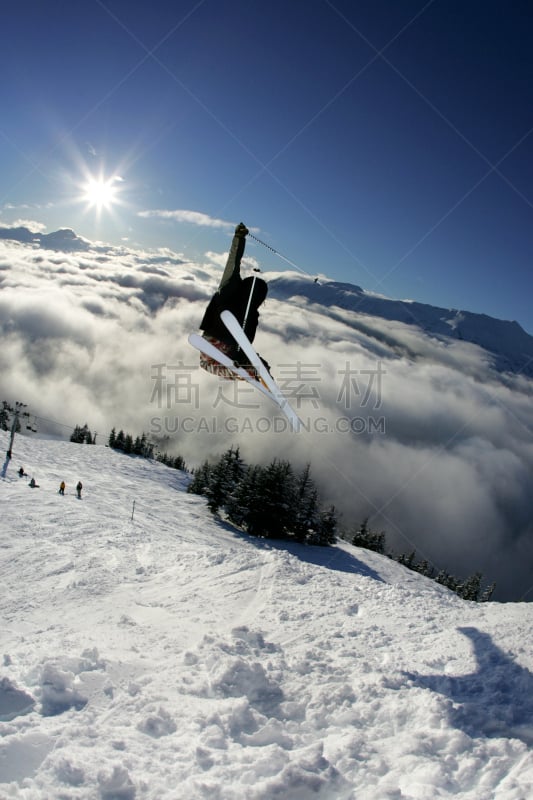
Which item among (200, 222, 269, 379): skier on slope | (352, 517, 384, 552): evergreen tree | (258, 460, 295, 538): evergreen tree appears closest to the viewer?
(200, 222, 269, 379): skier on slope

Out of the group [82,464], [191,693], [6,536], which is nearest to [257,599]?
[191,693]

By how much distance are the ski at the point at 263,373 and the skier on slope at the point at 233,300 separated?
18.3 inches

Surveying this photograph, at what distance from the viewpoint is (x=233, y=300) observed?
934 cm

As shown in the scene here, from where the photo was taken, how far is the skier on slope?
929 cm

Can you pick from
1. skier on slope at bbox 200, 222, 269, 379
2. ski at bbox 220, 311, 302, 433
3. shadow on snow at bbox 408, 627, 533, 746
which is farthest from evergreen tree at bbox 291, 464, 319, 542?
ski at bbox 220, 311, 302, 433

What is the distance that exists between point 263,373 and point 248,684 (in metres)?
5.84

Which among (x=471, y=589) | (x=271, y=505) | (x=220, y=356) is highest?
(x=220, y=356)

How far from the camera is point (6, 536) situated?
1692cm

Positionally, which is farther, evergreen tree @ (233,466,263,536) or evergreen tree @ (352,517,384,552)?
evergreen tree @ (352,517,384,552)

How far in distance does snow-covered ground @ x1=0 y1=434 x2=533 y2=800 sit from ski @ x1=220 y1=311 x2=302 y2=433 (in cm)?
487

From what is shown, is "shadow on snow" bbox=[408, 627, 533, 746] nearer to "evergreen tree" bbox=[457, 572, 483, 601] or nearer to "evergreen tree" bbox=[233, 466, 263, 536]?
"evergreen tree" bbox=[233, 466, 263, 536]

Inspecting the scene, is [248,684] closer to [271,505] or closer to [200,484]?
[271,505]

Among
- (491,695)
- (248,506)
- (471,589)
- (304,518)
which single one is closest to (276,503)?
(248,506)

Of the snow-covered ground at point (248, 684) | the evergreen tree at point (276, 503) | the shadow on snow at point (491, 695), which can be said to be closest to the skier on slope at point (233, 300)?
the snow-covered ground at point (248, 684)
